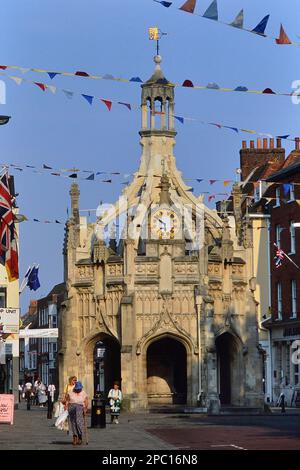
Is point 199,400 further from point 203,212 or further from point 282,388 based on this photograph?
point 282,388

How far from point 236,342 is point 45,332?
63.5ft

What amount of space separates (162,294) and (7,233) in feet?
54.6

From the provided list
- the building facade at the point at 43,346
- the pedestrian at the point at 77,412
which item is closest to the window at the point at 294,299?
the building facade at the point at 43,346

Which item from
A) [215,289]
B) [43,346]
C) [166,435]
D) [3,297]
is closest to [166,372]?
[215,289]

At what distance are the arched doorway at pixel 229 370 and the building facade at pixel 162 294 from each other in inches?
2.1

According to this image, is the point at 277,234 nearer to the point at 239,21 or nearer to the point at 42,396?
the point at 42,396

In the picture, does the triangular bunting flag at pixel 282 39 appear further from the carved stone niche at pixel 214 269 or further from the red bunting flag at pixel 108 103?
the carved stone niche at pixel 214 269

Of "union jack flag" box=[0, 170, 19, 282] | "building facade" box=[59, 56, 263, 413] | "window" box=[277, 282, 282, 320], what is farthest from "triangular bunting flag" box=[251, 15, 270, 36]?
"window" box=[277, 282, 282, 320]

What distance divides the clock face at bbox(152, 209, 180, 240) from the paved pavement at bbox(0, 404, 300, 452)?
41.9 feet

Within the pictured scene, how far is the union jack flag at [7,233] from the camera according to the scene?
4100 centimetres

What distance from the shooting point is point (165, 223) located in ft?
195

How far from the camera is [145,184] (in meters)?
61.6

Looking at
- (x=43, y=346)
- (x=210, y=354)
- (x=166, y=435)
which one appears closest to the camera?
(x=166, y=435)

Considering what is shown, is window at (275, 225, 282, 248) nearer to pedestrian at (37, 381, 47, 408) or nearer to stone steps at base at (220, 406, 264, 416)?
pedestrian at (37, 381, 47, 408)
